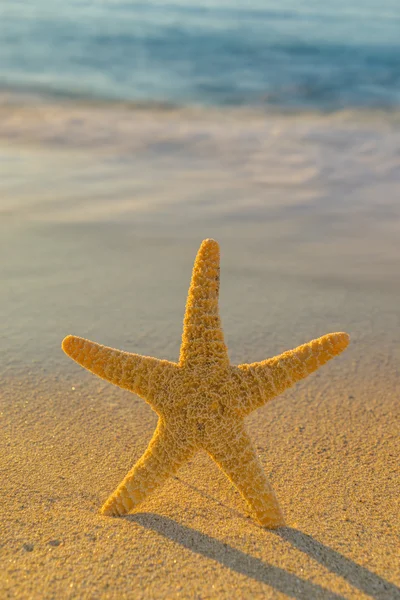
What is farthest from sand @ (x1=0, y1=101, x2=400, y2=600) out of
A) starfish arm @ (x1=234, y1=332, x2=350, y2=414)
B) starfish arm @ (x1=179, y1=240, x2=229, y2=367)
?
starfish arm @ (x1=179, y1=240, x2=229, y2=367)

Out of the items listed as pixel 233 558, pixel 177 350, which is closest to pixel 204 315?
pixel 233 558

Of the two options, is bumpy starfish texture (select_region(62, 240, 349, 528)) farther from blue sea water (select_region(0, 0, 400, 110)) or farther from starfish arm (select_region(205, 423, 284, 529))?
blue sea water (select_region(0, 0, 400, 110))

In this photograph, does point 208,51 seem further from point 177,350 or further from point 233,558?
point 233,558

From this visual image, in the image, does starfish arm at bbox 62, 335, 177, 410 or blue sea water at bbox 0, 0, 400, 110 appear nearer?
starfish arm at bbox 62, 335, 177, 410

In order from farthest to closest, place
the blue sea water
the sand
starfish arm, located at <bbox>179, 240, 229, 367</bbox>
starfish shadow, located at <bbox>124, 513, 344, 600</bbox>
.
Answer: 1. the blue sea water
2. starfish arm, located at <bbox>179, 240, 229, 367</bbox>
3. the sand
4. starfish shadow, located at <bbox>124, 513, 344, 600</bbox>

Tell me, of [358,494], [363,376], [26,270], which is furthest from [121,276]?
[358,494]

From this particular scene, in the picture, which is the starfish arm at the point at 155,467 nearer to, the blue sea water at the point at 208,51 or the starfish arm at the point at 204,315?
the starfish arm at the point at 204,315

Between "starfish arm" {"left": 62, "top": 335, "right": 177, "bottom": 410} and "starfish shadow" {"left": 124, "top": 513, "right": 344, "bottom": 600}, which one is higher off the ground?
"starfish arm" {"left": 62, "top": 335, "right": 177, "bottom": 410}

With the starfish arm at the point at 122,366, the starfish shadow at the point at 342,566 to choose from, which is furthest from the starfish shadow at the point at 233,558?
the starfish arm at the point at 122,366
